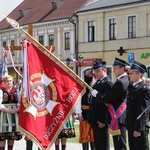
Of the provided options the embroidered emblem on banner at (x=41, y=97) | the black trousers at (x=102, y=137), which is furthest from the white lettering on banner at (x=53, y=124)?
the black trousers at (x=102, y=137)

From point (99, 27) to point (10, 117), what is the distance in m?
29.3

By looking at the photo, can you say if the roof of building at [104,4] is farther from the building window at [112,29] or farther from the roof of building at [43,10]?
the roof of building at [43,10]

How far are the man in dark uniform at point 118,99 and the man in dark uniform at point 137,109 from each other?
1.03 feet

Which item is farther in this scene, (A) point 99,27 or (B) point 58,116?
→ (A) point 99,27

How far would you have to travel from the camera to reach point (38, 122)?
360 inches

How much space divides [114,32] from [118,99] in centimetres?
2995

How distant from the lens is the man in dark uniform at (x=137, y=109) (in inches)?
319

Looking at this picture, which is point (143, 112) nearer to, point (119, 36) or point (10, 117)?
point (10, 117)

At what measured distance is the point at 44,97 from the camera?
9172mm

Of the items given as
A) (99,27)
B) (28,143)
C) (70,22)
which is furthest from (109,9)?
(28,143)

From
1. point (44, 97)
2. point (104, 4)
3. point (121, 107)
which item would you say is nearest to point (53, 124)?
point (44, 97)

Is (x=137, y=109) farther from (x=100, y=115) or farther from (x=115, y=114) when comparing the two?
(x=100, y=115)

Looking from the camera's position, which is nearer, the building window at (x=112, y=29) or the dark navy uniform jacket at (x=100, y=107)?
the dark navy uniform jacket at (x=100, y=107)

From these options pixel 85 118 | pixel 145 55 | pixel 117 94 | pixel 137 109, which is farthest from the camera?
pixel 145 55
